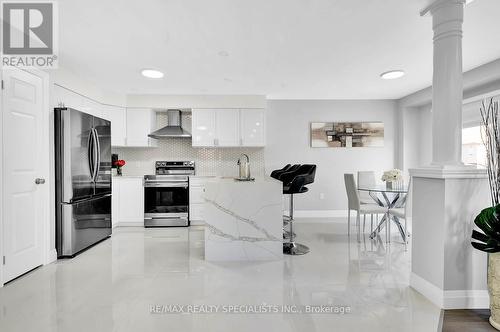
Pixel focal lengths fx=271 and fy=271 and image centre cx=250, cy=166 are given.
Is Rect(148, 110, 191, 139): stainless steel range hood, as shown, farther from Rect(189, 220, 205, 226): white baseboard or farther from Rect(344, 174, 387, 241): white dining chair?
Rect(344, 174, 387, 241): white dining chair

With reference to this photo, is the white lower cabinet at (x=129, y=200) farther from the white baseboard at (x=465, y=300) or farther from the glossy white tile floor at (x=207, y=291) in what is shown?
the white baseboard at (x=465, y=300)

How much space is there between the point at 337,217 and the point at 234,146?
264 cm

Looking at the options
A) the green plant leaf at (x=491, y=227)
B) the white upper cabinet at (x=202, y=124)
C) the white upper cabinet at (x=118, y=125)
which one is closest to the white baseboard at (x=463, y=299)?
the green plant leaf at (x=491, y=227)

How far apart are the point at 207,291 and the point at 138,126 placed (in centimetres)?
→ 382

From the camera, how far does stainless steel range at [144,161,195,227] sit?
4996mm

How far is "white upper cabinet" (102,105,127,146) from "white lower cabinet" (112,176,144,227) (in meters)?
0.71

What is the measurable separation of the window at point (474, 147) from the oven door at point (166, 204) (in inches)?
186

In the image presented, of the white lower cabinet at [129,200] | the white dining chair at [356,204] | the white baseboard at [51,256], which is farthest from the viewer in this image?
the white lower cabinet at [129,200]

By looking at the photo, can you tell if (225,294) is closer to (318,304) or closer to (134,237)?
(318,304)

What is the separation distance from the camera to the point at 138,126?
17.2 ft

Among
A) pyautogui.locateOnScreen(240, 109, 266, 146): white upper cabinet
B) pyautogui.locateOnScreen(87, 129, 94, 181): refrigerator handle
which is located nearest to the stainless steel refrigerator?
pyautogui.locateOnScreen(87, 129, 94, 181): refrigerator handle

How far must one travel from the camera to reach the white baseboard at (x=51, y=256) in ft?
10.4

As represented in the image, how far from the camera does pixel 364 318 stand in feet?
6.56

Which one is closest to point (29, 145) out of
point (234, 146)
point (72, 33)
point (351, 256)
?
point (72, 33)
